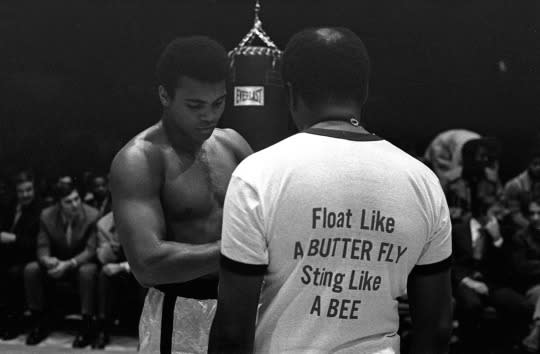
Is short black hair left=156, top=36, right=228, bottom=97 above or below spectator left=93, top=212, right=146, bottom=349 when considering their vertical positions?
above

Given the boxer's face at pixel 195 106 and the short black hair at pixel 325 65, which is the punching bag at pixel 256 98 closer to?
the boxer's face at pixel 195 106

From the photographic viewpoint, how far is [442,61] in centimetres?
755

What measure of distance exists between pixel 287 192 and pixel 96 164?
660 centimetres

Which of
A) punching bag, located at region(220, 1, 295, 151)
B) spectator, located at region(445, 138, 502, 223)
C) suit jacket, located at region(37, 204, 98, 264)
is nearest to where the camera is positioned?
punching bag, located at region(220, 1, 295, 151)

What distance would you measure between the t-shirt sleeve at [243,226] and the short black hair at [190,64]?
0.95 metres

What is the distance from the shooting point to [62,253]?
544 cm

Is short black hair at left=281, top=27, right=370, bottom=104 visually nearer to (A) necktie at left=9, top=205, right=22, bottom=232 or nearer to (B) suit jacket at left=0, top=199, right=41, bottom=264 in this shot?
(B) suit jacket at left=0, top=199, right=41, bottom=264

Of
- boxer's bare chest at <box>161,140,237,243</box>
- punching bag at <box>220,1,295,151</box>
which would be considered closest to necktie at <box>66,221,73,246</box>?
punching bag at <box>220,1,295,151</box>

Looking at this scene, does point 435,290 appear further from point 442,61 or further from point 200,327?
point 442,61

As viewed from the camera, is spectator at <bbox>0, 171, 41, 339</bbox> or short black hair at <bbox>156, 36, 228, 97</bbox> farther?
spectator at <bbox>0, 171, 41, 339</bbox>

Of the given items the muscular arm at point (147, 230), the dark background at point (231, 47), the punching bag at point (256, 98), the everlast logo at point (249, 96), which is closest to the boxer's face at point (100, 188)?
the dark background at point (231, 47)

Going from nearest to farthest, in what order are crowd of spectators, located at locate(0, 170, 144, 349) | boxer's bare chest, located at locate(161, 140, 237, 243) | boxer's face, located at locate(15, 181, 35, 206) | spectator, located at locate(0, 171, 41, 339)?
boxer's bare chest, located at locate(161, 140, 237, 243)
crowd of spectators, located at locate(0, 170, 144, 349)
spectator, located at locate(0, 171, 41, 339)
boxer's face, located at locate(15, 181, 35, 206)

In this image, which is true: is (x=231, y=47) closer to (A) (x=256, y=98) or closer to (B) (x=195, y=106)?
(A) (x=256, y=98)

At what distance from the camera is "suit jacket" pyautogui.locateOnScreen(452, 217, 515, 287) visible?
15.9 feet
